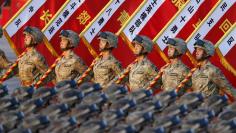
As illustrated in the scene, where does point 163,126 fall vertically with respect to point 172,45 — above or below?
below

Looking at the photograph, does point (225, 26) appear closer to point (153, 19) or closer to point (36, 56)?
point (153, 19)

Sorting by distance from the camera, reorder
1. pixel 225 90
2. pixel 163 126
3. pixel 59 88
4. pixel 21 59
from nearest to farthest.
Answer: pixel 163 126
pixel 59 88
pixel 225 90
pixel 21 59

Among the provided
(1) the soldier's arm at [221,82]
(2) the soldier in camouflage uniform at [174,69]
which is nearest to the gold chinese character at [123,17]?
(2) the soldier in camouflage uniform at [174,69]

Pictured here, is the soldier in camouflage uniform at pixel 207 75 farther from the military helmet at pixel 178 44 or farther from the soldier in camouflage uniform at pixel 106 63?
the soldier in camouflage uniform at pixel 106 63

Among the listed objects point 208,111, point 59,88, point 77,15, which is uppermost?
point 77,15

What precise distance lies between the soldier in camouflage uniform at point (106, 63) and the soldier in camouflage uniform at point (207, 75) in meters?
2.17

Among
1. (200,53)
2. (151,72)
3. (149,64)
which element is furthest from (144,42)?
(200,53)

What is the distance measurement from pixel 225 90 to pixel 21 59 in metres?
5.09

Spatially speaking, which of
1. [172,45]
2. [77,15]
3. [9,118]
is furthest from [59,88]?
[77,15]

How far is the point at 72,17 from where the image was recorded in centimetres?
4134

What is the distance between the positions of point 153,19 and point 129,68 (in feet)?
7.83

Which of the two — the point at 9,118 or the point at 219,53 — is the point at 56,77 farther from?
the point at 9,118

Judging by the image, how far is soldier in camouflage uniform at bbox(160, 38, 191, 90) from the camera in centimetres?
3728

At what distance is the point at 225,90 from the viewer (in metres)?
36.8
